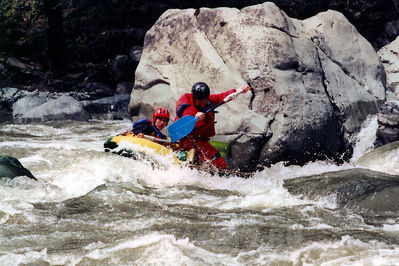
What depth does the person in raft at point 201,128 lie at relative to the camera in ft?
24.6

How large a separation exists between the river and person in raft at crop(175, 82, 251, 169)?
0.38 metres

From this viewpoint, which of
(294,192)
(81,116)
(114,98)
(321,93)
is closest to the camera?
(294,192)

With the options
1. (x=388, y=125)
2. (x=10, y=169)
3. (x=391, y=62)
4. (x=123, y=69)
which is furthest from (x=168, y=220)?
(x=391, y=62)

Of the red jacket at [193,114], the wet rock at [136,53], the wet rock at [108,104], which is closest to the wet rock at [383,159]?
the red jacket at [193,114]

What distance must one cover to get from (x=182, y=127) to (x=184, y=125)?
51 millimetres

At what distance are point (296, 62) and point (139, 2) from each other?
951cm

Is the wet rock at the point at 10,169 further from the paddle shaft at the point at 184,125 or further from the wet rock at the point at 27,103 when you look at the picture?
the wet rock at the point at 27,103

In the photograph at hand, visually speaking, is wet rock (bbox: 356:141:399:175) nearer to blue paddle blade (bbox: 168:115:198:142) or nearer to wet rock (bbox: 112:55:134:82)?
blue paddle blade (bbox: 168:115:198:142)

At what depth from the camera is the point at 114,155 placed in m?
7.82

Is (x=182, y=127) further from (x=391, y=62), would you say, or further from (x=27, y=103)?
(x=391, y=62)

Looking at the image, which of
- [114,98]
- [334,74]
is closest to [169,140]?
[334,74]

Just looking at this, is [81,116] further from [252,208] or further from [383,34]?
[383,34]

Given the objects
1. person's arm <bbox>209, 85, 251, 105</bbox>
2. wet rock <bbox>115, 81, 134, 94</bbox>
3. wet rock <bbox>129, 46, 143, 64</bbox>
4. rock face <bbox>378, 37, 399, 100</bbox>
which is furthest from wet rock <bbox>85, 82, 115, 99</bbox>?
rock face <bbox>378, 37, 399, 100</bbox>

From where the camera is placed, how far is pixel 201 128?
7590mm
